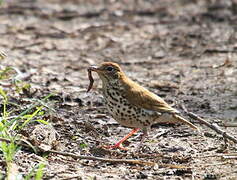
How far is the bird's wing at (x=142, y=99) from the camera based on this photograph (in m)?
6.31

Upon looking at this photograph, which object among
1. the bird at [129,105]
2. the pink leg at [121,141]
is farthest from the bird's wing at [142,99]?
the pink leg at [121,141]

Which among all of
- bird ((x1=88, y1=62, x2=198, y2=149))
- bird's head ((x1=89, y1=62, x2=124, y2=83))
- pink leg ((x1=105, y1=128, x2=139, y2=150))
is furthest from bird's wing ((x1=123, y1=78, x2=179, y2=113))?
pink leg ((x1=105, y1=128, x2=139, y2=150))

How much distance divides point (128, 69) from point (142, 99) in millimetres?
3846

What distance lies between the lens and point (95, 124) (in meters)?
6.99

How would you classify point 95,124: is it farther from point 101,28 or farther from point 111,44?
point 101,28

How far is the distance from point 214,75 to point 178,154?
3.84m

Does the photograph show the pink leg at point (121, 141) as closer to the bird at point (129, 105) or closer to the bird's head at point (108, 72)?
the bird at point (129, 105)

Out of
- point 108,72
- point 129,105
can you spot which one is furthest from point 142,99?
point 108,72

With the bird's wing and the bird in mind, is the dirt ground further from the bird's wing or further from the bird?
the bird's wing

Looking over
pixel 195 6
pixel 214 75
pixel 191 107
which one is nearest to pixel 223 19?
pixel 195 6

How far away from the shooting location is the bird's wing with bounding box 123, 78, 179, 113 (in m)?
6.31

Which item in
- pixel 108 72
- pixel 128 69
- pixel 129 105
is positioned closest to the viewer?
pixel 129 105

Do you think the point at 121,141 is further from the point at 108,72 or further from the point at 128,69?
the point at 128,69

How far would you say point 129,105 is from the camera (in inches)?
246
